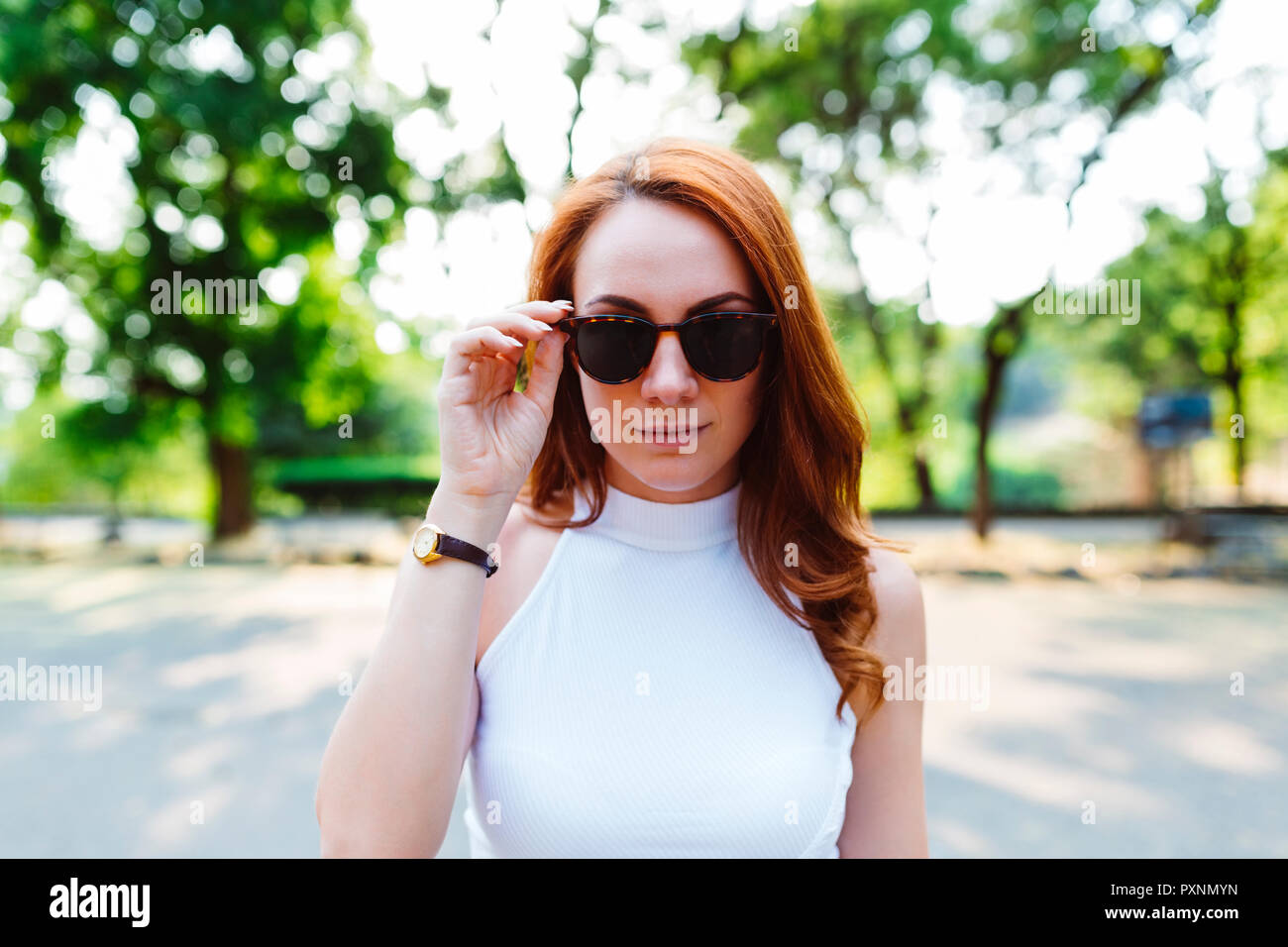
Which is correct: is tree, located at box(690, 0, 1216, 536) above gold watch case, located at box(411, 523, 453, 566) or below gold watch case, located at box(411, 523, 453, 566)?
above

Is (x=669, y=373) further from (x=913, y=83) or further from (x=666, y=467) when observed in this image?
(x=913, y=83)

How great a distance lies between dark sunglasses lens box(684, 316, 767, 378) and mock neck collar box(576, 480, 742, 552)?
1.06 ft

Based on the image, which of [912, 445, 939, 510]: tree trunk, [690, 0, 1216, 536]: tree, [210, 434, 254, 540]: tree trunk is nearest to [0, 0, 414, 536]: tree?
[210, 434, 254, 540]: tree trunk

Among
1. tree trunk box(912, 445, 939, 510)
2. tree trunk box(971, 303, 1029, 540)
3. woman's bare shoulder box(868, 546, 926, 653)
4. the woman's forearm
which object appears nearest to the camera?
the woman's forearm

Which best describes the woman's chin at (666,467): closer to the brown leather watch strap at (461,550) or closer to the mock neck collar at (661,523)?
the mock neck collar at (661,523)

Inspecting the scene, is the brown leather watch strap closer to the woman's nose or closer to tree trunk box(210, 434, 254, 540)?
the woman's nose

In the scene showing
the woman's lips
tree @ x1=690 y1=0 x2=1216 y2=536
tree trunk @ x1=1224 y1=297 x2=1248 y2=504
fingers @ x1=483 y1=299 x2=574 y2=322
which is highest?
tree @ x1=690 y1=0 x2=1216 y2=536

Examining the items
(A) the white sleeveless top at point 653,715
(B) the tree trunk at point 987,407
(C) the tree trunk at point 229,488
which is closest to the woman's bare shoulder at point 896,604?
(A) the white sleeveless top at point 653,715

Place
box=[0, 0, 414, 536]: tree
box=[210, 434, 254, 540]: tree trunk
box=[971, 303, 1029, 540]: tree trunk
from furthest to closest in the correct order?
box=[210, 434, 254, 540]: tree trunk
box=[971, 303, 1029, 540]: tree trunk
box=[0, 0, 414, 536]: tree

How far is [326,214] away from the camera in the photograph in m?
14.1

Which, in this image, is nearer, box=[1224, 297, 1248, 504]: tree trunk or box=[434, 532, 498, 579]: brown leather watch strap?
box=[434, 532, 498, 579]: brown leather watch strap

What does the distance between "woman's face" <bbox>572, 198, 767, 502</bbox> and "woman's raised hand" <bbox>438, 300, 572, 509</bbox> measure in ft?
0.34

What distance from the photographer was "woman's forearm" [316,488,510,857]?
4.50 ft

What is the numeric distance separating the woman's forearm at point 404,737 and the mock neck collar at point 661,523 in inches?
17.4
